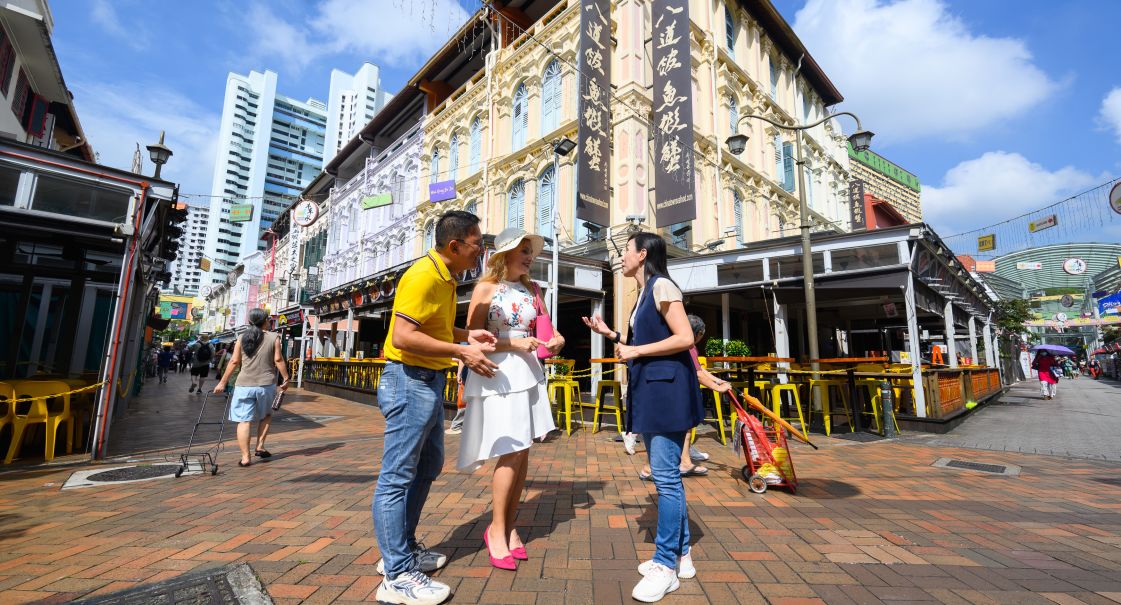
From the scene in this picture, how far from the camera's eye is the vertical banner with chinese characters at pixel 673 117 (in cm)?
1177

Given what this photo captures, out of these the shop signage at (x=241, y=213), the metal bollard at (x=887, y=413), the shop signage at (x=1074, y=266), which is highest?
the shop signage at (x=1074, y=266)

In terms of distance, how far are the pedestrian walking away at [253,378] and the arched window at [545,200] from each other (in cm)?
997

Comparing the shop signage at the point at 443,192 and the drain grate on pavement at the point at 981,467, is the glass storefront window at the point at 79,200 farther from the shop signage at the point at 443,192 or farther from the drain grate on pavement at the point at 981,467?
the drain grate on pavement at the point at 981,467

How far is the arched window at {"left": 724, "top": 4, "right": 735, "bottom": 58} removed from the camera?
54.1 ft

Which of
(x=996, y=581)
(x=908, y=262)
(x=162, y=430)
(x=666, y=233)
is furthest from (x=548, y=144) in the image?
(x=996, y=581)

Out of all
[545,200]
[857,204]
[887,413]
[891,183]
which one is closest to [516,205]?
[545,200]

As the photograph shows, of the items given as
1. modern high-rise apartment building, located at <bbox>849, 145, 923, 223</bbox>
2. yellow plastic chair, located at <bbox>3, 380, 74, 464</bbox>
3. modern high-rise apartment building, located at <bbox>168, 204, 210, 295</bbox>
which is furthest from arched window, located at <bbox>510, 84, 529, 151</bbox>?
modern high-rise apartment building, located at <bbox>168, 204, 210, 295</bbox>

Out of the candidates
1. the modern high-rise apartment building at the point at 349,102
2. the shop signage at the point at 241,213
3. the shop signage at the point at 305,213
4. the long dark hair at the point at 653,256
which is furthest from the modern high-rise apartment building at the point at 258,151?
the long dark hair at the point at 653,256

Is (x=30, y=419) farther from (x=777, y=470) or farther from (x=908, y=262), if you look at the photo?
(x=908, y=262)

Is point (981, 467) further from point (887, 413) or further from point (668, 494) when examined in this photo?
point (668, 494)

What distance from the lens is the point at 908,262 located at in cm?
888

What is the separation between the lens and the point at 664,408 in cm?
222

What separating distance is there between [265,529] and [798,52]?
81.1 feet

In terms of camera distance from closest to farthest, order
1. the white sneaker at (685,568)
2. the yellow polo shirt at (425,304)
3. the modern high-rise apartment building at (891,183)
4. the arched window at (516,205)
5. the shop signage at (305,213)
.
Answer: the yellow polo shirt at (425,304), the white sneaker at (685,568), the arched window at (516,205), the shop signage at (305,213), the modern high-rise apartment building at (891,183)
